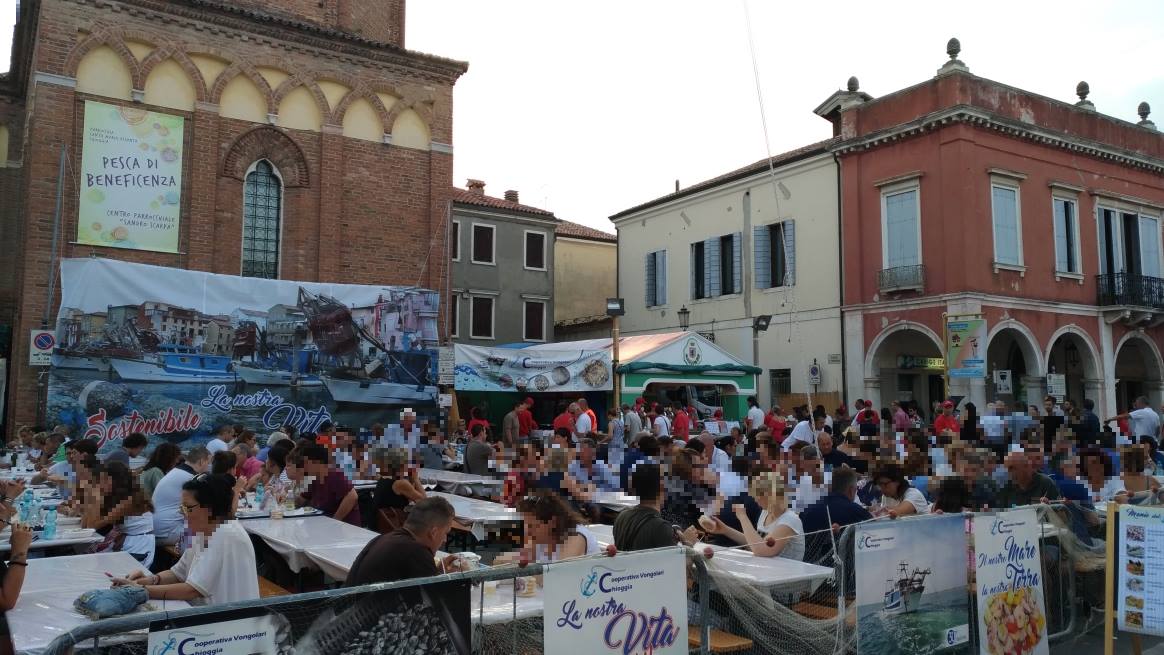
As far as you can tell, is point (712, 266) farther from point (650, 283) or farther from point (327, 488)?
point (327, 488)

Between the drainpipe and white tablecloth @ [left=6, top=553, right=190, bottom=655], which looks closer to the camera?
white tablecloth @ [left=6, top=553, right=190, bottom=655]

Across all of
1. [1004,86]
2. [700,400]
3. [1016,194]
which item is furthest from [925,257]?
[700,400]

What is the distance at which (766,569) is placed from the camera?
5.75 meters

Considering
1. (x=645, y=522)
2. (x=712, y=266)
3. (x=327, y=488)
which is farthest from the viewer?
(x=712, y=266)

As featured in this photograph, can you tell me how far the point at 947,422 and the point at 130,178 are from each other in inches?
677

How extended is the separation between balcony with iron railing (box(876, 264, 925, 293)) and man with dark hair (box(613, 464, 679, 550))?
19.0 meters

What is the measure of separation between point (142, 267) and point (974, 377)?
61.3 feet

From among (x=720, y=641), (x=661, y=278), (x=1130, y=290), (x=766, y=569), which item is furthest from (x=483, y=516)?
(x=1130, y=290)

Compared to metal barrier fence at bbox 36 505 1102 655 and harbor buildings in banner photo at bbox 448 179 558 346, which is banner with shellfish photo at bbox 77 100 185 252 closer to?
harbor buildings in banner photo at bbox 448 179 558 346

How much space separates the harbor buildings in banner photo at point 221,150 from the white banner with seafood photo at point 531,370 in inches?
52.6

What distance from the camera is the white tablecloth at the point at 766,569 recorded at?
530 centimetres

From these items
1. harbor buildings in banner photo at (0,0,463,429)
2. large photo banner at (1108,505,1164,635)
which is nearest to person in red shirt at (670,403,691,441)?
harbor buildings in banner photo at (0,0,463,429)

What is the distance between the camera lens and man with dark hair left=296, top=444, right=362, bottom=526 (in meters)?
8.65

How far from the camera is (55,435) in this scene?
13.4m
